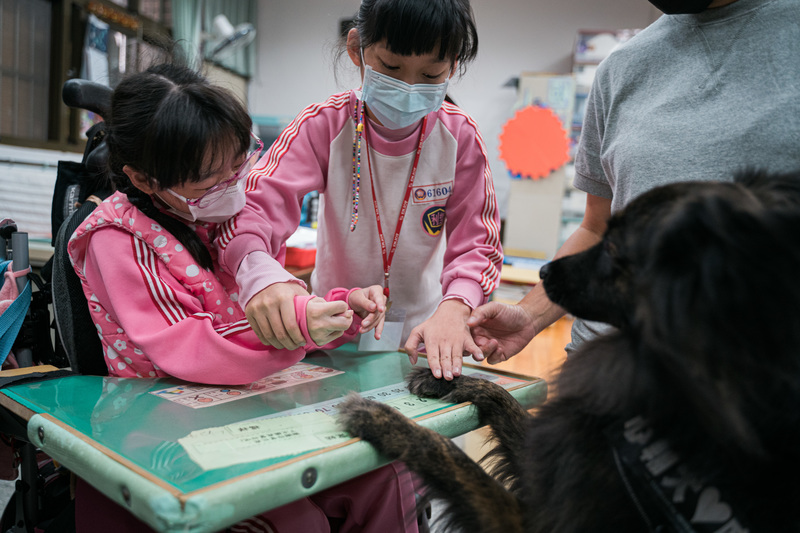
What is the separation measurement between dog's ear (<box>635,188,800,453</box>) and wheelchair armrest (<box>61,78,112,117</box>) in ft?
4.22

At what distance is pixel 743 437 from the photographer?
0.56 meters

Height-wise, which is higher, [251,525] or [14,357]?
[14,357]

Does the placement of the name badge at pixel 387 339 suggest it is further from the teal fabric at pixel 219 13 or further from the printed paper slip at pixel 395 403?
the teal fabric at pixel 219 13

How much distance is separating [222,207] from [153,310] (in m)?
0.24

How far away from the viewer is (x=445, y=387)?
1.01 meters

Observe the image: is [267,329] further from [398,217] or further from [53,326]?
[53,326]

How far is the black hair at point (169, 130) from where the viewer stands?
1016mm


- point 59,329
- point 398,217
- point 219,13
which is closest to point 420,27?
point 398,217

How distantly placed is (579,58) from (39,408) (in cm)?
610

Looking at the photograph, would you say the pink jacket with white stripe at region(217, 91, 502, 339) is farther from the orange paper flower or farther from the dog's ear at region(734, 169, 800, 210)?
the orange paper flower

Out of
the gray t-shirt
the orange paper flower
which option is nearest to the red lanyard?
the gray t-shirt

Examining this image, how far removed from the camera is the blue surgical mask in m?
1.16

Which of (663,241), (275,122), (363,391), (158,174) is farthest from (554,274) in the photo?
(275,122)

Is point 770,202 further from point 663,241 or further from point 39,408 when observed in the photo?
point 39,408
